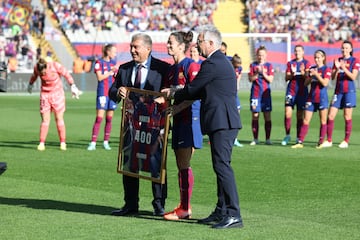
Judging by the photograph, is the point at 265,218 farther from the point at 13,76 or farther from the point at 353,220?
the point at 13,76

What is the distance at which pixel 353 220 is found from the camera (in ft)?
34.0

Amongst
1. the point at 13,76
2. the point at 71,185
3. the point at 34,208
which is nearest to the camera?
the point at 34,208

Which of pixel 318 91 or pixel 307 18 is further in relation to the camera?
pixel 307 18

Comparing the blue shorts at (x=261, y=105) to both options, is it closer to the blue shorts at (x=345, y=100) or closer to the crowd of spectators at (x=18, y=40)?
the blue shorts at (x=345, y=100)

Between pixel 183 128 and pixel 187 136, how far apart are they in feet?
0.33

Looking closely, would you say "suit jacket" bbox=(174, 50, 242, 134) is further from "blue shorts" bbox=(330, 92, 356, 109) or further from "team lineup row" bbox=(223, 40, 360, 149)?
"blue shorts" bbox=(330, 92, 356, 109)

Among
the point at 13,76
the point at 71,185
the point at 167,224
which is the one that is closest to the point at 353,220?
the point at 167,224

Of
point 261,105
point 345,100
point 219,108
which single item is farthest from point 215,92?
point 261,105

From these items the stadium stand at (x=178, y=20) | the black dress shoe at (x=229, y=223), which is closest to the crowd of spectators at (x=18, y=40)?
the stadium stand at (x=178, y=20)

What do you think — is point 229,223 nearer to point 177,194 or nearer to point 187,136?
point 187,136

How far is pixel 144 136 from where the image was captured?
34.6 feet

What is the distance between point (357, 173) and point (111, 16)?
123 ft

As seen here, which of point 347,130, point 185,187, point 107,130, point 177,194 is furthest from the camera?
point 347,130

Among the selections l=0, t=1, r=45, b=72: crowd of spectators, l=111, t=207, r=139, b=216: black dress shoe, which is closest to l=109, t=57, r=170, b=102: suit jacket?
l=111, t=207, r=139, b=216: black dress shoe
